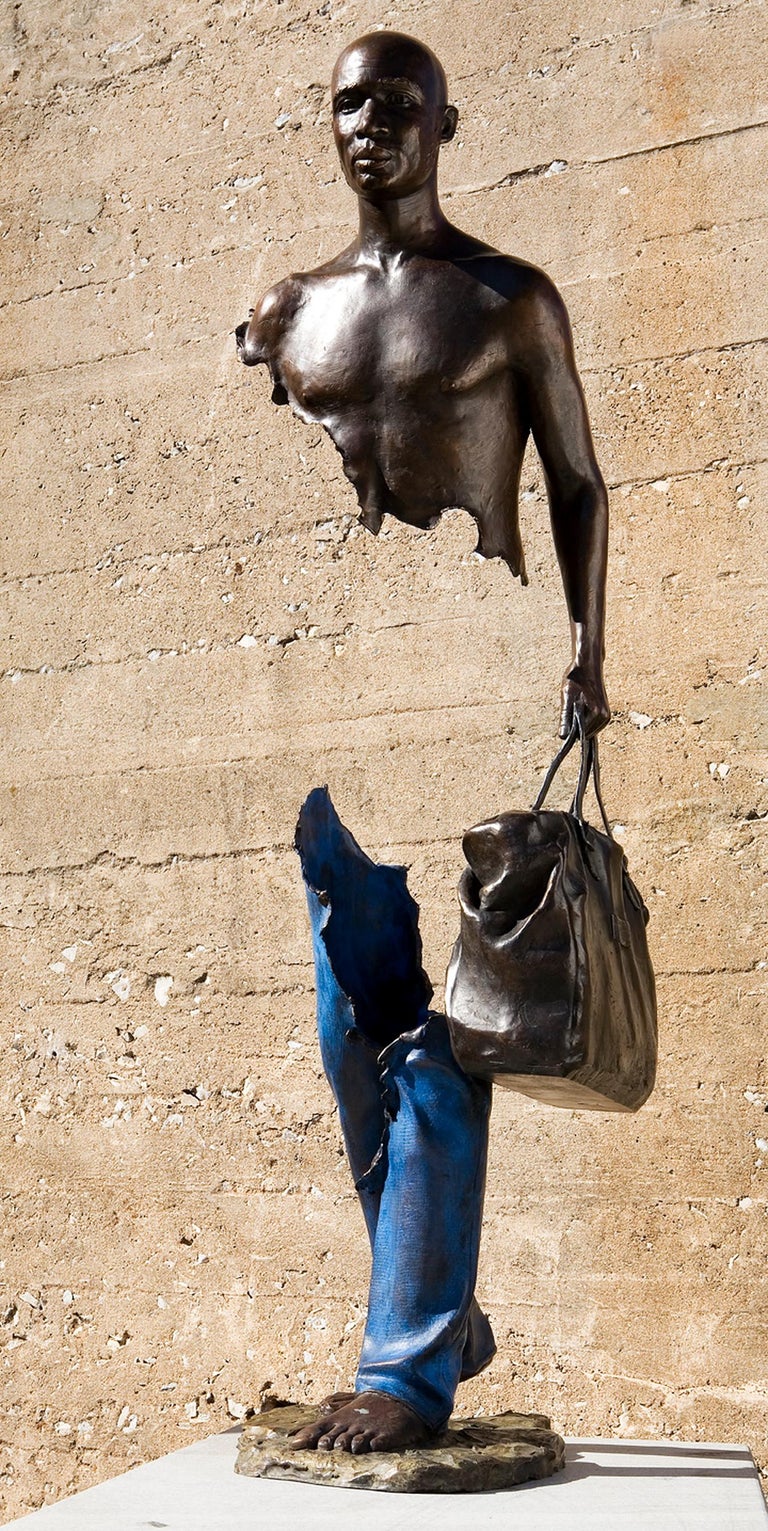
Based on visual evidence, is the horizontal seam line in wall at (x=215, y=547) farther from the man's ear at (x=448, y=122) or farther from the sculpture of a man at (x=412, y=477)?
the man's ear at (x=448, y=122)

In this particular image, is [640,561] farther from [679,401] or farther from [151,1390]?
[151,1390]

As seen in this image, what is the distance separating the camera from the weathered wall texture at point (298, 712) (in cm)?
306

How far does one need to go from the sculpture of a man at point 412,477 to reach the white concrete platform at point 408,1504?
161mm

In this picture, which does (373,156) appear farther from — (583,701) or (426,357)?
(583,701)

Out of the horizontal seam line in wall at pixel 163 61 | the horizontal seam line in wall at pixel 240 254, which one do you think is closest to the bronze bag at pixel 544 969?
the horizontal seam line in wall at pixel 240 254

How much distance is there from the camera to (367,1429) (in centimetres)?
193

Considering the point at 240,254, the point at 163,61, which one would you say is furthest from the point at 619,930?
the point at 163,61

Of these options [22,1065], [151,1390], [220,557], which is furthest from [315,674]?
[151,1390]

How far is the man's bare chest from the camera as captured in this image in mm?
2166

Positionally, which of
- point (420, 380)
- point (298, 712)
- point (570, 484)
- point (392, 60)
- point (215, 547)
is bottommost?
point (298, 712)

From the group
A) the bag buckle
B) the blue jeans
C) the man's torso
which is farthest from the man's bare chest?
the bag buckle

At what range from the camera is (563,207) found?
341cm

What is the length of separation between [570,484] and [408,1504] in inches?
47.5

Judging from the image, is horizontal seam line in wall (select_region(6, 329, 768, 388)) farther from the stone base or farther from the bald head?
the stone base
